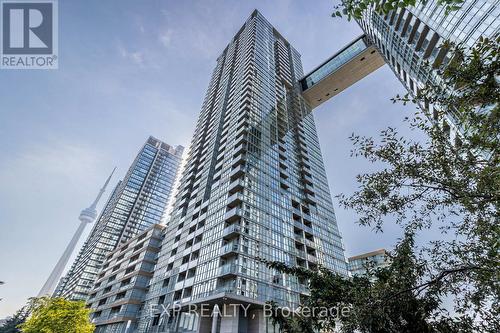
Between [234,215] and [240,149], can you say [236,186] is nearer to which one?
[234,215]

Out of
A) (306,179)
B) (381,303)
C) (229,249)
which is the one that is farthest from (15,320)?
(381,303)

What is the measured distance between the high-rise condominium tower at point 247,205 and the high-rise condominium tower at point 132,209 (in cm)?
6135

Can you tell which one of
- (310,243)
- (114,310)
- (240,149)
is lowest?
(114,310)

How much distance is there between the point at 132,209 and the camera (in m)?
112

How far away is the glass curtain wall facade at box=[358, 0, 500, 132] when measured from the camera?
27356 mm

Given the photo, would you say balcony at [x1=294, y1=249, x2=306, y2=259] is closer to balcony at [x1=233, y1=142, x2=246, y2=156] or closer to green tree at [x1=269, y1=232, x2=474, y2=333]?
balcony at [x1=233, y1=142, x2=246, y2=156]

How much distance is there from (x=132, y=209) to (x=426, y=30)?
115579 mm

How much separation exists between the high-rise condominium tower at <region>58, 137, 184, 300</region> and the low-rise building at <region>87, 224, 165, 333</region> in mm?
34266

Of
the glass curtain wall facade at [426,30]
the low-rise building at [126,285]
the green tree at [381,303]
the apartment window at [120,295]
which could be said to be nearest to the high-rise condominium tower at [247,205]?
the low-rise building at [126,285]

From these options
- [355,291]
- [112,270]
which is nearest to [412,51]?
[355,291]

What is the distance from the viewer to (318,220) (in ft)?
170

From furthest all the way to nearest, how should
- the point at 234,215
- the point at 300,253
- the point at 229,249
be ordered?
1. the point at 300,253
2. the point at 234,215
3. the point at 229,249

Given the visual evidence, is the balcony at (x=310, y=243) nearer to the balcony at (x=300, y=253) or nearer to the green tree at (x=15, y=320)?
the balcony at (x=300, y=253)

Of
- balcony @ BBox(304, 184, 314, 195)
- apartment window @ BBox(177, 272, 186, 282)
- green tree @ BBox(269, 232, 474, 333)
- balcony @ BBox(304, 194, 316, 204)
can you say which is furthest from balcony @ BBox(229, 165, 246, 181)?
green tree @ BBox(269, 232, 474, 333)
